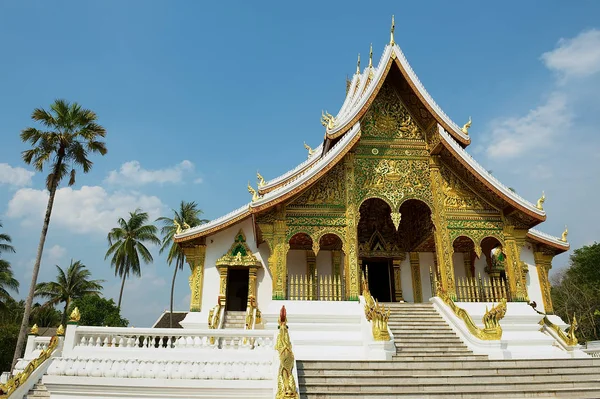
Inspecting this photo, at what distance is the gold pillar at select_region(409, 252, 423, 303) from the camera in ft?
43.8

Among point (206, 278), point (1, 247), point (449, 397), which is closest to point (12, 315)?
point (1, 247)

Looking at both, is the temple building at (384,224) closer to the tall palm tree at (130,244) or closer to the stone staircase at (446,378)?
the stone staircase at (446,378)

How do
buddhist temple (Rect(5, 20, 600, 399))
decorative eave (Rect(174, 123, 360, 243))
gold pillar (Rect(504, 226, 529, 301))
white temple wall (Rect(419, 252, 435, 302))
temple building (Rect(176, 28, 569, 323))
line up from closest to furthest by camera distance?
buddhist temple (Rect(5, 20, 600, 399)) → decorative eave (Rect(174, 123, 360, 243)) → gold pillar (Rect(504, 226, 529, 301)) → temple building (Rect(176, 28, 569, 323)) → white temple wall (Rect(419, 252, 435, 302))

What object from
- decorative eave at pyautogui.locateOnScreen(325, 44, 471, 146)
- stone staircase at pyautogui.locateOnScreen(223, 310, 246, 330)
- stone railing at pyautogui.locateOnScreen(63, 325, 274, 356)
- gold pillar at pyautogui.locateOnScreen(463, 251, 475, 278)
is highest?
decorative eave at pyautogui.locateOnScreen(325, 44, 471, 146)

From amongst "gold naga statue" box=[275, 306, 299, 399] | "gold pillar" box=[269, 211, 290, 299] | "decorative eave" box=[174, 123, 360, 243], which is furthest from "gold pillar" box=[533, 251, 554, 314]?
"gold naga statue" box=[275, 306, 299, 399]

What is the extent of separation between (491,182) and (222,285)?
7.84 m

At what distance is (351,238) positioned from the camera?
422 inches

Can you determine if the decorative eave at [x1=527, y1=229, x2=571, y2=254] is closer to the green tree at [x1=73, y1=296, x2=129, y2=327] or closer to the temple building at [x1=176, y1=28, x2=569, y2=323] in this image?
the temple building at [x1=176, y1=28, x2=569, y2=323]

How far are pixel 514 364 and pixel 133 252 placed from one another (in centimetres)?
2650

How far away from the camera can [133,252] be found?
96.0 ft

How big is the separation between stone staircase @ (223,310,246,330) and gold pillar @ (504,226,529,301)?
675 cm

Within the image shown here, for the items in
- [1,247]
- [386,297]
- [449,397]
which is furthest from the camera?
[1,247]

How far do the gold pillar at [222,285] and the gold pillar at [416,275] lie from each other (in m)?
5.77

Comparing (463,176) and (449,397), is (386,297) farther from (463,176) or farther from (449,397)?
(449,397)
